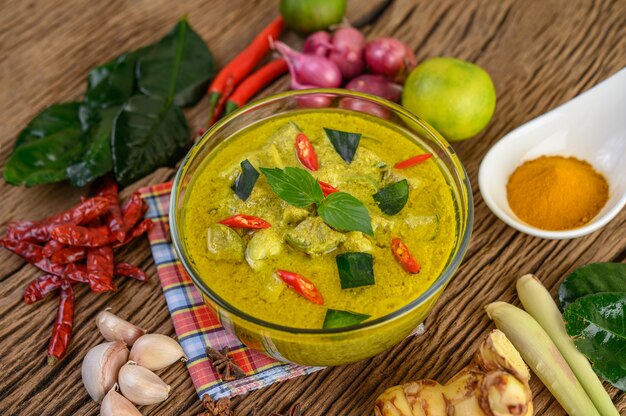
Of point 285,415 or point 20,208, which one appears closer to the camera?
point 285,415

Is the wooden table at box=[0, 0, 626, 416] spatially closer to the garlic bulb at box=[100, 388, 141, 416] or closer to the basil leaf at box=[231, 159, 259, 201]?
the garlic bulb at box=[100, 388, 141, 416]

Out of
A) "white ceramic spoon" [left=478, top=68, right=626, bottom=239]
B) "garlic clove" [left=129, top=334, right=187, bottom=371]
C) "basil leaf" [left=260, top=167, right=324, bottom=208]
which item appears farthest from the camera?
"white ceramic spoon" [left=478, top=68, right=626, bottom=239]

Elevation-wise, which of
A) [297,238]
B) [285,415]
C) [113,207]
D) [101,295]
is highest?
[297,238]

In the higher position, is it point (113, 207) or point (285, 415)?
point (113, 207)

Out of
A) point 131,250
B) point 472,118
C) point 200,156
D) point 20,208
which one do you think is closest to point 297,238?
point 200,156

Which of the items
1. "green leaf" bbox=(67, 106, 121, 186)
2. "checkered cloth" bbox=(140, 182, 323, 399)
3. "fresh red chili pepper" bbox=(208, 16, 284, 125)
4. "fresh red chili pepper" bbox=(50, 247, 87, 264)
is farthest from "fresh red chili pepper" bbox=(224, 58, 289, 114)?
"fresh red chili pepper" bbox=(50, 247, 87, 264)

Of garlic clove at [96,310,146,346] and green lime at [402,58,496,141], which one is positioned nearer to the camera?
garlic clove at [96,310,146,346]

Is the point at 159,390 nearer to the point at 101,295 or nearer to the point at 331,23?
the point at 101,295
